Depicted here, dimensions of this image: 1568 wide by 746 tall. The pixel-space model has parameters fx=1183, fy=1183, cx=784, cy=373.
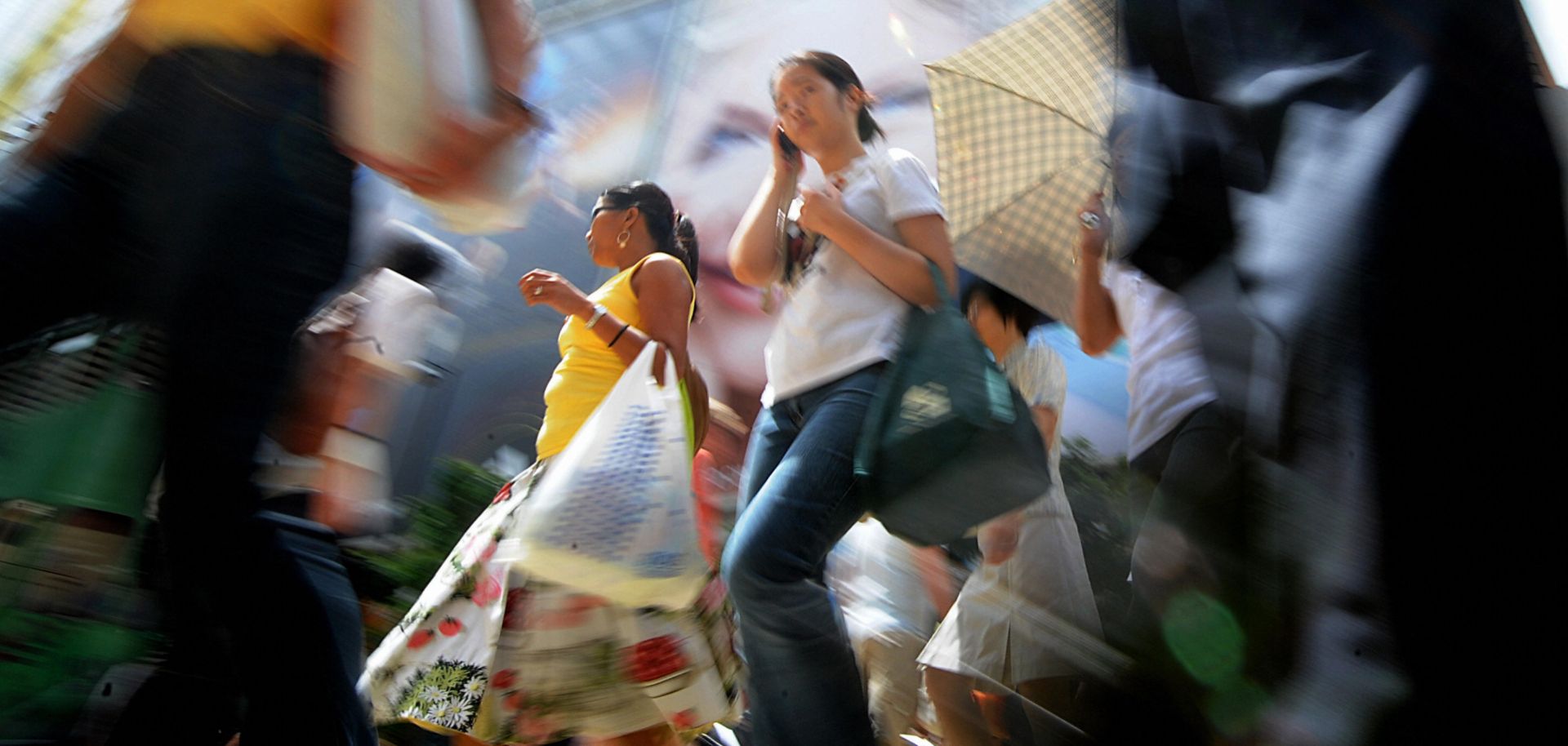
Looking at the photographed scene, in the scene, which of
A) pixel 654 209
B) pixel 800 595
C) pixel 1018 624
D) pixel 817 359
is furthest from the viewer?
pixel 654 209

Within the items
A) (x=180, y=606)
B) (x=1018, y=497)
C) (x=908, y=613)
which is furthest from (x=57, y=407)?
(x=908, y=613)

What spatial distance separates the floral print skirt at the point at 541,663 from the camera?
207 cm

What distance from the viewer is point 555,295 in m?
2.46


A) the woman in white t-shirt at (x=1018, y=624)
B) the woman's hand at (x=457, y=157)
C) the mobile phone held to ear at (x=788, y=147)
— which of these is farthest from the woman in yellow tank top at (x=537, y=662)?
the woman's hand at (x=457, y=157)

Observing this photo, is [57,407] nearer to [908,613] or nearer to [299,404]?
[299,404]

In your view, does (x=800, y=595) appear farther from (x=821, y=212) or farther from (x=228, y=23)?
(x=228, y=23)

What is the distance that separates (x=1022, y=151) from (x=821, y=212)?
1.26ft

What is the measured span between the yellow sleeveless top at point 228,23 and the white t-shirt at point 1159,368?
1.19 m

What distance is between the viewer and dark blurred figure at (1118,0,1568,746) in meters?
0.86

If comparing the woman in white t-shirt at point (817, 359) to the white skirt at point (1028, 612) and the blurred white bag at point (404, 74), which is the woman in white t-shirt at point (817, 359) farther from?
the blurred white bag at point (404, 74)

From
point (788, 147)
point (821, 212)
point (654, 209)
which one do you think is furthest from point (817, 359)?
point (654, 209)

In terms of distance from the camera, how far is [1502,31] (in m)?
1.01

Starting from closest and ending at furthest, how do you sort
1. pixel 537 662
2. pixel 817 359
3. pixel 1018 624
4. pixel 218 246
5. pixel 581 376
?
pixel 218 246 → pixel 817 359 → pixel 537 662 → pixel 1018 624 → pixel 581 376

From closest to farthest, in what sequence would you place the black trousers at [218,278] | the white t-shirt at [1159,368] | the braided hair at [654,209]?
the black trousers at [218,278], the white t-shirt at [1159,368], the braided hair at [654,209]
